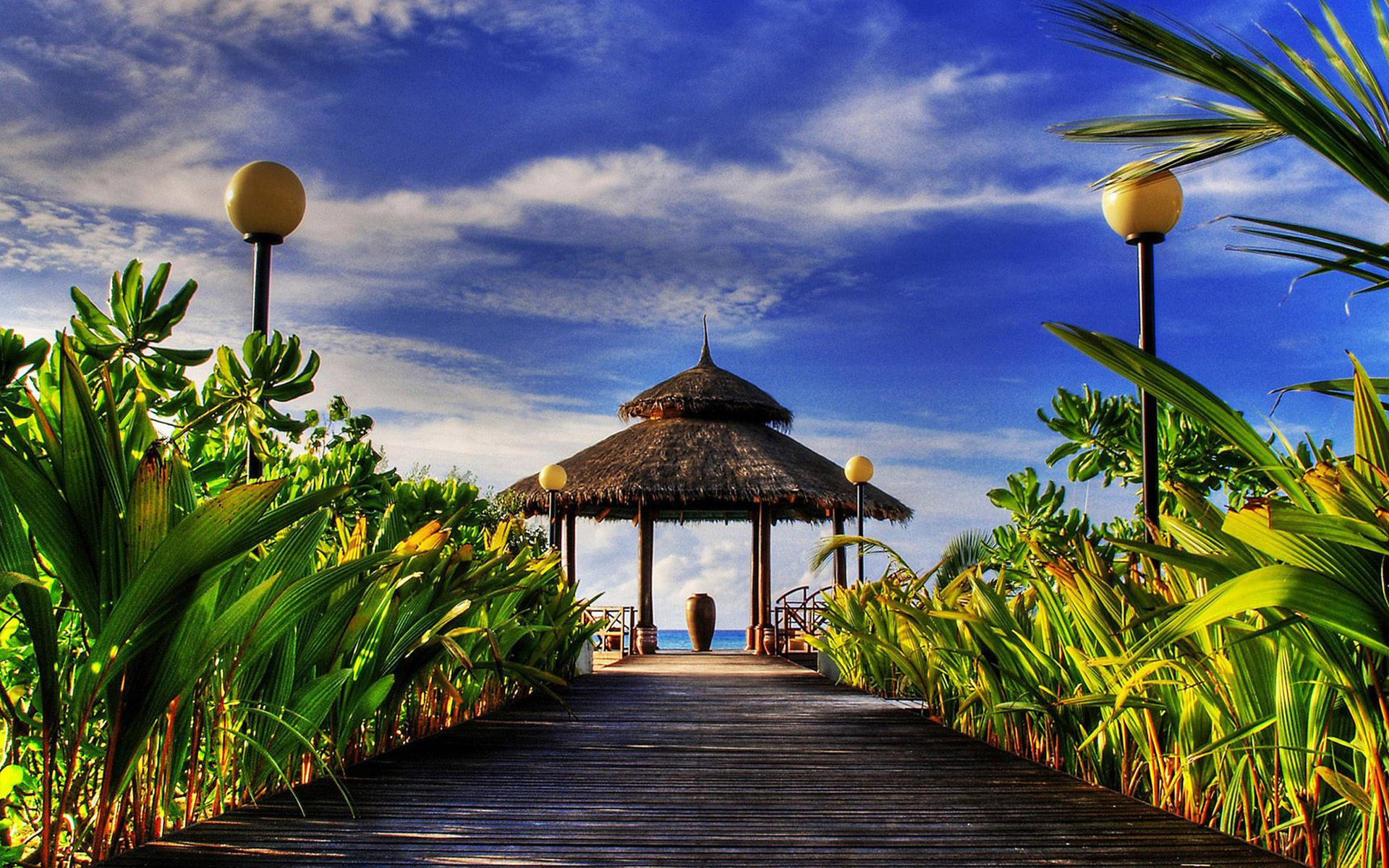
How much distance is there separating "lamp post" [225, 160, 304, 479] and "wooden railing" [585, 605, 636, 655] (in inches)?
378

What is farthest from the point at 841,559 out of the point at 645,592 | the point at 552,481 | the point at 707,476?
the point at 552,481

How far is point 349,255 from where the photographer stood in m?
7.75

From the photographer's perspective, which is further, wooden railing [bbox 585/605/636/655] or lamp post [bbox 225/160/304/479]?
wooden railing [bbox 585/605/636/655]

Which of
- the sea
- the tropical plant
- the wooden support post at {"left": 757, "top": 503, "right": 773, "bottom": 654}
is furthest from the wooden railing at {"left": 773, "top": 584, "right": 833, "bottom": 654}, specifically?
the sea

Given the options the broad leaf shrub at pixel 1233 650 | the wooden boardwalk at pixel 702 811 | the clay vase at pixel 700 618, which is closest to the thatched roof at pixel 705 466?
the clay vase at pixel 700 618

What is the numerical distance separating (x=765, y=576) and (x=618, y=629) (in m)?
2.40

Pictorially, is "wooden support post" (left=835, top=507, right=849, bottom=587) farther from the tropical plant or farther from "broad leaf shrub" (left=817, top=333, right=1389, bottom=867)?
the tropical plant

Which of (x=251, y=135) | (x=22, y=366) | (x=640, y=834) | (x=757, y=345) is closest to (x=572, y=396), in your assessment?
(x=757, y=345)

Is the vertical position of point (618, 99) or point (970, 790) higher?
point (618, 99)

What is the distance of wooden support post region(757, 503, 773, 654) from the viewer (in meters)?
12.9

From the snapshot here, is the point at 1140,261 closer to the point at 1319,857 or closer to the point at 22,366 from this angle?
the point at 1319,857

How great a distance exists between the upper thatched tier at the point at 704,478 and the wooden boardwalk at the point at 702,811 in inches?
367

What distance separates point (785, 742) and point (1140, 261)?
9.71 ft

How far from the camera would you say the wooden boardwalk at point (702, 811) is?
1738 mm
